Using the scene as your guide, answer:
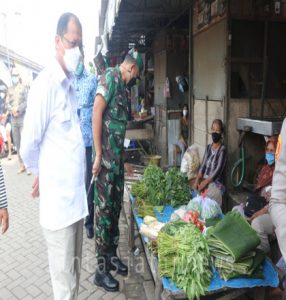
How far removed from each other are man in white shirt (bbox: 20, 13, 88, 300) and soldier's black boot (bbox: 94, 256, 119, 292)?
3.28 feet

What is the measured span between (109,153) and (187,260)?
132 centimetres

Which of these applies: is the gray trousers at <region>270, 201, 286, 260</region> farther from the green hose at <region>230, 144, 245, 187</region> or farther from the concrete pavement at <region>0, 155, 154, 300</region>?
the green hose at <region>230, 144, 245, 187</region>

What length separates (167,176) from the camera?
3889 mm

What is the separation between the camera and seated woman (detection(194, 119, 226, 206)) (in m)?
4.36

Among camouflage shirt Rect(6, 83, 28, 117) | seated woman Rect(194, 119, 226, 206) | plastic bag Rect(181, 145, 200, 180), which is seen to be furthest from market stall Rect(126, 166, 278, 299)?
camouflage shirt Rect(6, 83, 28, 117)

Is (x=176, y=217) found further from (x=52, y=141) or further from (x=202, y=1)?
(x=202, y=1)

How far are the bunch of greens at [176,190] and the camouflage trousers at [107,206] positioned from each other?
626 millimetres

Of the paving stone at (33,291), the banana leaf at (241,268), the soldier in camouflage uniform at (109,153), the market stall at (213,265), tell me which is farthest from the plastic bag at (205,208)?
the paving stone at (33,291)

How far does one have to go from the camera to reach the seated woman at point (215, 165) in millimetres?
4363

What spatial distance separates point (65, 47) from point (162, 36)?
6.14 meters

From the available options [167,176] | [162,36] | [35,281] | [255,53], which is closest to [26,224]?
[35,281]

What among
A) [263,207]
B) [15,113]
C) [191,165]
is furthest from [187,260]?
[15,113]

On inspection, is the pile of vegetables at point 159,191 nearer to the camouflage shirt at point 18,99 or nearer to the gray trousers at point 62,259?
the gray trousers at point 62,259

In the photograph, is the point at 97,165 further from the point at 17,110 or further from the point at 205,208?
the point at 17,110
